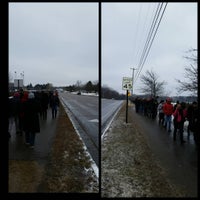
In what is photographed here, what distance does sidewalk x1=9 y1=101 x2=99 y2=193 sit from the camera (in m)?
5.59

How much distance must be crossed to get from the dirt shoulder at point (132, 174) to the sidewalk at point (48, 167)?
0.35 m

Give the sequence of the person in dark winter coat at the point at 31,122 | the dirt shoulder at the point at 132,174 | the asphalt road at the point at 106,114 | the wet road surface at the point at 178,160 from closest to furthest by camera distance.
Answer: the dirt shoulder at the point at 132,174, the wet road surface at the point at 178,160, the person in dark winter coat at the point at 31,122, the asphalt road at the point at 106,114

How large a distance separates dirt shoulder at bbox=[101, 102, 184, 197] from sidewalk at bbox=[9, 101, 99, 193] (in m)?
0.35

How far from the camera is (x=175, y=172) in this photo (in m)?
6.86

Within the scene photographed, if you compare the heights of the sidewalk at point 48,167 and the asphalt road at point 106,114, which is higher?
the sidewalk at point 48,167

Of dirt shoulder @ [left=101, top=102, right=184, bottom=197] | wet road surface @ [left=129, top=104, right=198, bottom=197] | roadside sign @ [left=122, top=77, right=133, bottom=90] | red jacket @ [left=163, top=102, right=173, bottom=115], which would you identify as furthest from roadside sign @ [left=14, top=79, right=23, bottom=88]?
roadside sign @ [left=122, top=77, right=133, bottom=90]

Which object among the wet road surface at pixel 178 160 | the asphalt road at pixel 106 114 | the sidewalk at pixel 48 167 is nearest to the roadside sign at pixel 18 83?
the sidewalk at pixel 48 167

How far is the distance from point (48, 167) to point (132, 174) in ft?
6.09

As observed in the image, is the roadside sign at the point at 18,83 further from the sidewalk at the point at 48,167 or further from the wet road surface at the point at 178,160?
the wet road surface at the point at 178,160

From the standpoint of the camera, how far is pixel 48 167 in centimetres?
678

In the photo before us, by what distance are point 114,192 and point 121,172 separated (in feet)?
4.33

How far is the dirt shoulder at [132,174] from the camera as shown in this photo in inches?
219
